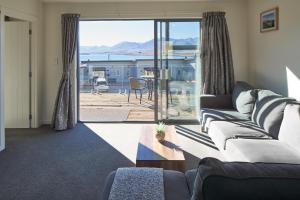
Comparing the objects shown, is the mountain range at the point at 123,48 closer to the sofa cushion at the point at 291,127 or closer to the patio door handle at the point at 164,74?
the patio door handle at the point at 164,74

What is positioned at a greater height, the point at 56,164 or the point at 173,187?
the point at 173,187

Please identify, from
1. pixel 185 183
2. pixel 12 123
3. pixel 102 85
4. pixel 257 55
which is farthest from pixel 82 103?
pixel 185 183

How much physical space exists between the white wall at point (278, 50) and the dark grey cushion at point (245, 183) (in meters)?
3.39

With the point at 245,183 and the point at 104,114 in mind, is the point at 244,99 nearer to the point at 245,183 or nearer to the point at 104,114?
the point at 104,114

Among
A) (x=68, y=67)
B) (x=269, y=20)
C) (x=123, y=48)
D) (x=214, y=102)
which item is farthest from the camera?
(x=123, y=48)

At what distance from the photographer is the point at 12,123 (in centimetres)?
584

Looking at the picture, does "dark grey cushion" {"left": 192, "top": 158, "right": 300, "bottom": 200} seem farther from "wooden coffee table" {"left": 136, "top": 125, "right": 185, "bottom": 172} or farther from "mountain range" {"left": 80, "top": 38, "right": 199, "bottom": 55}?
"mountain range" {"left": 80, "top": 38, "right": 199, "bottom": 55}

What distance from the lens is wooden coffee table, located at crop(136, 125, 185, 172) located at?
2.73m

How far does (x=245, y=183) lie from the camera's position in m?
Result: 1.05

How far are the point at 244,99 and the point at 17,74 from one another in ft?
13.7

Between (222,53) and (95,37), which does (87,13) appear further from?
(222,53)

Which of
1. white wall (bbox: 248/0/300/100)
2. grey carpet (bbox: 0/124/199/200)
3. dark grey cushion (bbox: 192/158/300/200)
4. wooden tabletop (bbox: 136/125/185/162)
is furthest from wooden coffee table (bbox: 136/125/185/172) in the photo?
white wall (bbox: 248/0/300/100)

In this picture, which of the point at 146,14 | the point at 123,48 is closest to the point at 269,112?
the point at 146,14

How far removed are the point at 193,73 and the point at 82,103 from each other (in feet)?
11.8
